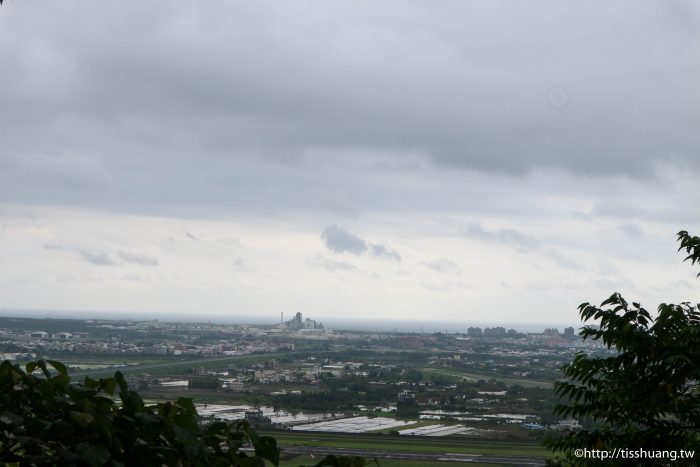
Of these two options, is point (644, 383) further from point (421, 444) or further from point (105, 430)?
point (421, 444)

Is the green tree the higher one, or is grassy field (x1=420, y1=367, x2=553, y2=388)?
the green tree

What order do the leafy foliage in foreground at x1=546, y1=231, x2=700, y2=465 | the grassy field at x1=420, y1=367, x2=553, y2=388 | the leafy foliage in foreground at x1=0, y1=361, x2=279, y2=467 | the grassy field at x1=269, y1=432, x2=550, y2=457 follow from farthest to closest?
the grassy field at x1=420, y1=367, x2=553, y2=388, the grassy field at x1=269, y1=432, x2=550, y2=457, the leafy foliage in foreground at x1=546, y1=231, x2=700, y2=465, the leafy foliage in foreground at x1=0, y1=361, x2=279, y2=467

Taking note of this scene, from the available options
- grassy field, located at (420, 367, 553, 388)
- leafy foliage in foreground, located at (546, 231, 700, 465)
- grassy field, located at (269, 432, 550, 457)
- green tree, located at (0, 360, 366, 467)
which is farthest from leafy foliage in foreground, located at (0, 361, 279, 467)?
grassy field, located at (420, 367, 553, 388)

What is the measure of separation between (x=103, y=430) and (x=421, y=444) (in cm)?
2980

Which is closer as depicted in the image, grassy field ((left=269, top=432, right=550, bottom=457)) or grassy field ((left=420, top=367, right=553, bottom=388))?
grassy field ((left=269, top=432, right=550, bottom=457))

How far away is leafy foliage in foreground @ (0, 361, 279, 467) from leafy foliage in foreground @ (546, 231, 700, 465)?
14.2 ft

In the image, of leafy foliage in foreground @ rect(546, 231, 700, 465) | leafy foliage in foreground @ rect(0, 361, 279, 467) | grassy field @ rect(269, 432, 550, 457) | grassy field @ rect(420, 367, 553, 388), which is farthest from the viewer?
grassy field @ rect(420, 367, 553, 388)

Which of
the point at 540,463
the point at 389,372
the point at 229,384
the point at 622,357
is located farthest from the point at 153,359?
the point at 622,357

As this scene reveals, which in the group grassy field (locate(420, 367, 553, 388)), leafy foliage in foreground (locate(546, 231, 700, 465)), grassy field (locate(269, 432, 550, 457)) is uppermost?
leafy foliage in foreground (locate(546, 231, 700, 465))

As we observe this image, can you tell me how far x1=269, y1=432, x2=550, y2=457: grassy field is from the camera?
2694 cm

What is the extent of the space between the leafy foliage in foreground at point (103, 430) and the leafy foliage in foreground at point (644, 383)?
4.32 meters

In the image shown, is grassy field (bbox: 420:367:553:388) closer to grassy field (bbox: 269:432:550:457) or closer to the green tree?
grassy field (bbox: 269:432:550:457)

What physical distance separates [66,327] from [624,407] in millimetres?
112885

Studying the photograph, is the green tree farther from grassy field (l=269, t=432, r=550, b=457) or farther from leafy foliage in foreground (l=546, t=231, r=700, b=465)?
grassy field (l=269, t=432, r=550, b=457)
